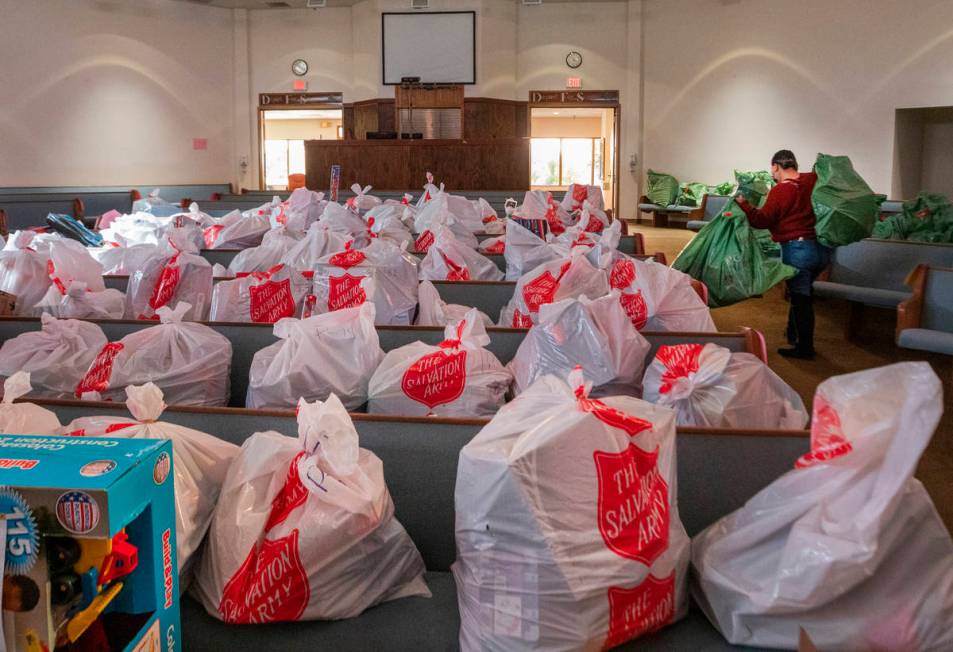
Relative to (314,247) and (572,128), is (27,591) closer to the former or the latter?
(314,247)

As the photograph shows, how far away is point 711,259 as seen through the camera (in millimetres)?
4582

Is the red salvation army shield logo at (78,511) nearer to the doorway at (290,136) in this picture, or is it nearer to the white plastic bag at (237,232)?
the white plastic bag at (237,232)

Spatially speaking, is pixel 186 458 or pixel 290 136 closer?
pixel 186 458

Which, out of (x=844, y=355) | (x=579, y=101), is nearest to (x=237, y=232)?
(x=844, y=355)

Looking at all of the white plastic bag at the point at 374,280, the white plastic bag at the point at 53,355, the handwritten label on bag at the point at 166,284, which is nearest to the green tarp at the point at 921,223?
the white plastic bag at the point at 374,280

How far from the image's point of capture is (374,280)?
9.73ft

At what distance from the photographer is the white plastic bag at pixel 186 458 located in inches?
50.4

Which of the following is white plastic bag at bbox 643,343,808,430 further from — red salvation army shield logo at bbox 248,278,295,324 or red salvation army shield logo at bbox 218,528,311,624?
red salvation army shield logo at bbox 248,278,295,324

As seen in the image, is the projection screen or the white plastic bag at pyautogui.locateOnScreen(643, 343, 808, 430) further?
the projection screen

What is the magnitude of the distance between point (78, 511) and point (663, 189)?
12129mm

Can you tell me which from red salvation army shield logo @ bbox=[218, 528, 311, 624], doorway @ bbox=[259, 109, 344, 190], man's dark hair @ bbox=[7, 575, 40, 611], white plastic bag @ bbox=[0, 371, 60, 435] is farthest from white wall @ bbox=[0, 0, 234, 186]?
man's dark hair @ bbox=[7, 575, 40, 611]

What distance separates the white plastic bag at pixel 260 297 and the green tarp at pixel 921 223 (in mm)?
5081

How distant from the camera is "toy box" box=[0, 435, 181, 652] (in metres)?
0.80

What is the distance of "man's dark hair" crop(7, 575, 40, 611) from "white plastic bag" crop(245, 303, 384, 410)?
1269 millimetres
